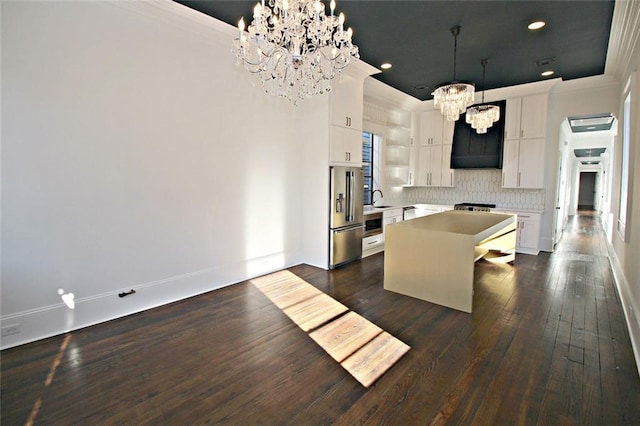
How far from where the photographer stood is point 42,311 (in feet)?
9.04

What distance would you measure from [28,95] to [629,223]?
6.02 m

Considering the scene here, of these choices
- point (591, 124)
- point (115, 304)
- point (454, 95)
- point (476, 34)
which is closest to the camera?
point (115, 304)

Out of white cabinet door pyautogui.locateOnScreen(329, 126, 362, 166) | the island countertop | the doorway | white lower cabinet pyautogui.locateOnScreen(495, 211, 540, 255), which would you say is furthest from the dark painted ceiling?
the doorway

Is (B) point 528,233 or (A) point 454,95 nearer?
(A) point 454,95

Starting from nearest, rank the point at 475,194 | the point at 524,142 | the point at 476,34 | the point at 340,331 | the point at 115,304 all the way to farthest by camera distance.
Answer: the point at 340,331, the point at 115,304, the point at 476,34, the point at 524,142, the point at 475,194

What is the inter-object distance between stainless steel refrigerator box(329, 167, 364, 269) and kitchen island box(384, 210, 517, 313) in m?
1.09

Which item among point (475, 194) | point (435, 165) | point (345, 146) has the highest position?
point (345, 146)

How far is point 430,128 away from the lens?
700cm

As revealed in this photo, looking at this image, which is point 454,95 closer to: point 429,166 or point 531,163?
point 531,163

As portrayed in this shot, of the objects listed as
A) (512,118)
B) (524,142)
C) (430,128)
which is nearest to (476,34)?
(512,118)

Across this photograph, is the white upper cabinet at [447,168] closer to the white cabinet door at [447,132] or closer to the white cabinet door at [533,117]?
the white cabinet door at [447,132]

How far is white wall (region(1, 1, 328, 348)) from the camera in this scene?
261 cm

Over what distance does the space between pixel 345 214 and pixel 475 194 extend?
349cm

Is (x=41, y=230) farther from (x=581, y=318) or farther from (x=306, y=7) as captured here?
(x=581, y=318)
